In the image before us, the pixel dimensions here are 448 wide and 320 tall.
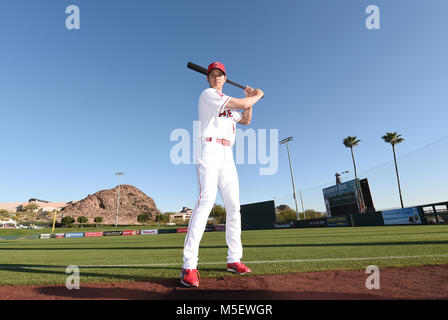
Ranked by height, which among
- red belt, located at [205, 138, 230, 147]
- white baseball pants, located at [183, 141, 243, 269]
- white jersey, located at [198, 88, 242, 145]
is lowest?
white baseball pants, located at [183, 141, 243, 269]

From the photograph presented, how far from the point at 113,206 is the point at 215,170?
128 metres

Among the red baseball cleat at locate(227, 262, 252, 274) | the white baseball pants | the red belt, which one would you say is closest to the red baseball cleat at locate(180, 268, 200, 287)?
the white baseball pants

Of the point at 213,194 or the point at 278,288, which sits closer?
the point at 278,288

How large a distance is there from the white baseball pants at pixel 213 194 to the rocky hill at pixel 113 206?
357 feet

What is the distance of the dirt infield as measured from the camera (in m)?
1.89

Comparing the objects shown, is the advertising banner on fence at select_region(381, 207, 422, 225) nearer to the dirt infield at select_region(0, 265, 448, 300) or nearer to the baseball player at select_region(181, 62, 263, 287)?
the dirt infield at select_region(0, 265, 448, 300)

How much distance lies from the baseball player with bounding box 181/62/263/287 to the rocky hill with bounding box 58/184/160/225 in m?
109

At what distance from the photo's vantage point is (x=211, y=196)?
9.00ft

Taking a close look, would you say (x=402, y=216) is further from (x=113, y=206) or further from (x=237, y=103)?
(x=113, y=206)

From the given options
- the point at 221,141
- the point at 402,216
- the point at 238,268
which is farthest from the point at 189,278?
the point at 402,216

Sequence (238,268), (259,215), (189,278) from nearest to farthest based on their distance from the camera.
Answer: (189,278) < (238,268) < (259,215)

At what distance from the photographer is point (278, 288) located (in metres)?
2.08
